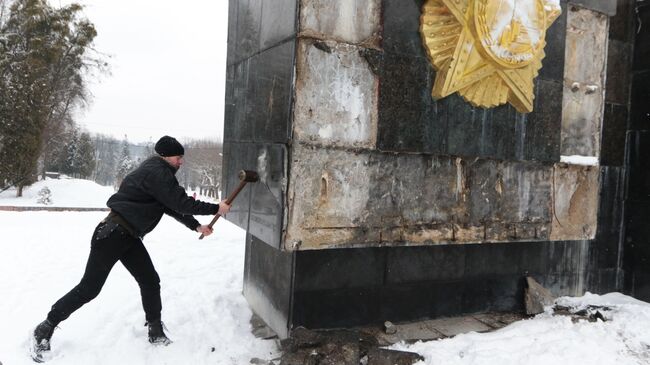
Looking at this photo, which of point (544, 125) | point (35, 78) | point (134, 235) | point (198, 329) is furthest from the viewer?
point (35, 78)

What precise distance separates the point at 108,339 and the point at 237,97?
2.52 meters

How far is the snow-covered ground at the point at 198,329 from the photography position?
3.60 meters

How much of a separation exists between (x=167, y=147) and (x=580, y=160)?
418cm

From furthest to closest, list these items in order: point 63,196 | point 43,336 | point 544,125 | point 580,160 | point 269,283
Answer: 1. point 63,196
2. point 580,160
3. point 544,125
4. point 269,283
5. point 43,336

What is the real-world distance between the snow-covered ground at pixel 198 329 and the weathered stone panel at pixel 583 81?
1.79 m

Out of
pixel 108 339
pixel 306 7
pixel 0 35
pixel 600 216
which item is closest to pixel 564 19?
pixel 600 216

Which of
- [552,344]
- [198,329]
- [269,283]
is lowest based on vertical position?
[198,329]

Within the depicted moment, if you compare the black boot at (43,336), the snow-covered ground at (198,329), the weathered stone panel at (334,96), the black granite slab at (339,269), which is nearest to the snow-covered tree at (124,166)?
the snow-covered ground at (198,329)

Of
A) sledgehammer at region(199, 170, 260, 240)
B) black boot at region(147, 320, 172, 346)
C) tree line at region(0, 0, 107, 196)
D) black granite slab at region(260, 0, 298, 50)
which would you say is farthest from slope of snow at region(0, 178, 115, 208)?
black granite slab at region(260, 0, 298, 50)

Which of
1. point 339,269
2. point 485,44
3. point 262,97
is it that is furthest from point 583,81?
point 262,97

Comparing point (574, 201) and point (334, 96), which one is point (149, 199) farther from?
point (574, 201)

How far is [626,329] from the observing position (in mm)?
4223

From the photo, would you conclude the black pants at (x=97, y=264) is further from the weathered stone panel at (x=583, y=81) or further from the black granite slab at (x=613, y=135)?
the black granite slab at (x=613, y=135)

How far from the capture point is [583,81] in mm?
4891
